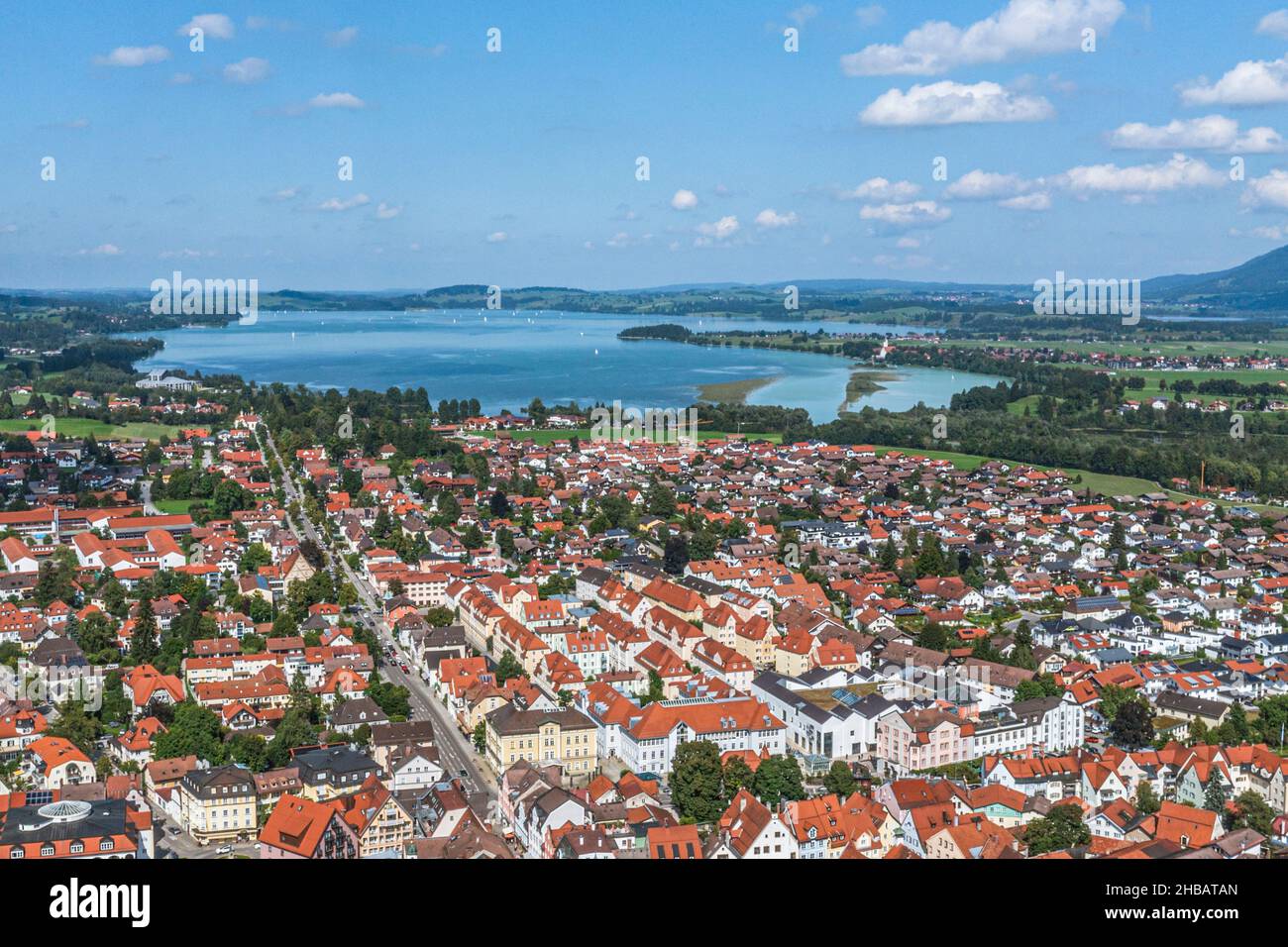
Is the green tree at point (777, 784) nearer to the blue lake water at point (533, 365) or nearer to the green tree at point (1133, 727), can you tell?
the green tree at point (1133, 727)

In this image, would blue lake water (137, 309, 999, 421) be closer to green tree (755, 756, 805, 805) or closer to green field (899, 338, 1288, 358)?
green field (899, 338, 1288, 358)

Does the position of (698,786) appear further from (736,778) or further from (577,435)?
(577,435)

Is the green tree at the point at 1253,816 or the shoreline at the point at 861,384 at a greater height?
the shoreline at the point at 861,384

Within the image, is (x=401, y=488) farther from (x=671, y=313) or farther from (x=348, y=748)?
(x=671, y=313)

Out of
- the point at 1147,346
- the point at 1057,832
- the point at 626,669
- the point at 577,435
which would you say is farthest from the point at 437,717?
the point at 1147,346

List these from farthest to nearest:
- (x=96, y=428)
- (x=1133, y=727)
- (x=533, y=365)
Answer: (x=533, y=365), (x=96, y=428), (x=1133, y=727)

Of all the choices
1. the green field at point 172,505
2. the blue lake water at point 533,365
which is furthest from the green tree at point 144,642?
the blue lake water at point 533,365

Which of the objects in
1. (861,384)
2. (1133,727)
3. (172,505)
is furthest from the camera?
(861,384)

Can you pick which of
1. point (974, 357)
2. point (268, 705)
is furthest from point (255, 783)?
point (974, 357)
